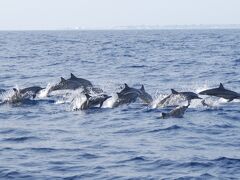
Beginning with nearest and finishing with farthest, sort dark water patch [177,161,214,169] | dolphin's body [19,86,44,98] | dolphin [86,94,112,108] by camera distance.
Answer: dark water patch [177,161,214,169] → dolphin [86,94,112,108] → dolphin's body [19,86,44,98]

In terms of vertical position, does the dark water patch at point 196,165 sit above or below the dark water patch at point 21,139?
above

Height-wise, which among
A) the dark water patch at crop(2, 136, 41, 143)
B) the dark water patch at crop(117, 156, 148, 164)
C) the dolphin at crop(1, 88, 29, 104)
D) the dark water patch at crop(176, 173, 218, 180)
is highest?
the dark water patch at crop(117, 156, 148, 164)

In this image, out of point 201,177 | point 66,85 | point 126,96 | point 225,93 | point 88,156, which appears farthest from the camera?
point 66,85

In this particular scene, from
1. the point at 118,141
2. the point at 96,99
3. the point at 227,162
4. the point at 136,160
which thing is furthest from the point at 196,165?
the point at 96,99

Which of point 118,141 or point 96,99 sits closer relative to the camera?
point 118,141

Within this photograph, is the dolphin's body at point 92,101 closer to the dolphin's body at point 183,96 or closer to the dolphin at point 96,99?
the dolphin at point 96,99

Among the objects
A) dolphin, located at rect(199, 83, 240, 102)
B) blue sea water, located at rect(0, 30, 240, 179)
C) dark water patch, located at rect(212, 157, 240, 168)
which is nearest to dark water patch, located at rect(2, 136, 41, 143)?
blue sea water, located at rect(0, 30, 240, 179)

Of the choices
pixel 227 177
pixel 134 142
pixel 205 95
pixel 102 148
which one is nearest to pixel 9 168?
pixel 102 148

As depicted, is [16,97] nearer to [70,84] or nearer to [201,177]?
[70,84]

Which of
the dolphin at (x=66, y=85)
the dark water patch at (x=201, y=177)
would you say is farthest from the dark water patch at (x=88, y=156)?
the dolphin at (x=66, y=85)

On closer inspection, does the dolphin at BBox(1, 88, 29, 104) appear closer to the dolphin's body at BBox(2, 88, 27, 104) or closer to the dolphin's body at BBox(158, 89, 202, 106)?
the dolphin's body at BBox(2, 88, 27, 104)

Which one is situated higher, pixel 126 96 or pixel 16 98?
pixel 126 96

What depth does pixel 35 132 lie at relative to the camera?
16.1 metres

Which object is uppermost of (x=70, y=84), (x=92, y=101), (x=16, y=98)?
(x=70, y=84)
